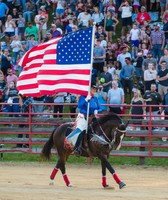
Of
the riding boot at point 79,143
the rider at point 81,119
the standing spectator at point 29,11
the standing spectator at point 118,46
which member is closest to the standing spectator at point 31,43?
the standing spectator at point 118,46

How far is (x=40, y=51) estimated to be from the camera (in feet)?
67.1

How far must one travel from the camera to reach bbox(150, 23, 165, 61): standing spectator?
31.4 meters

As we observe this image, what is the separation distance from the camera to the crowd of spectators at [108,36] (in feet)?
96.4

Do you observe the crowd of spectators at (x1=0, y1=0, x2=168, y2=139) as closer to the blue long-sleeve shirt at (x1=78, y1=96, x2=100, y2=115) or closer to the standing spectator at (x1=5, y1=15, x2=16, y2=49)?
the standing spectator at (x1=5, y1=15, x2=16, y2=49)

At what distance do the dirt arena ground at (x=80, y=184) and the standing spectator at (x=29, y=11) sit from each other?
1369cm

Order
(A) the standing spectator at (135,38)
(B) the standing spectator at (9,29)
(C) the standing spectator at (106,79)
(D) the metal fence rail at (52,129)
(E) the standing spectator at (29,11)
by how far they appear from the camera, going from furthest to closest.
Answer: (E) the standing spectator at (29,11)
(B) the standing spectator at (9,29)
(A) the standing spectator at (135,38)
(C) the standing spectator at (106,79)
(D) the metal fence rail at (52,129)

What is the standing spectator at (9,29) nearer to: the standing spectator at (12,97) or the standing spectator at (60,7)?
the standing spectator at (60,7)

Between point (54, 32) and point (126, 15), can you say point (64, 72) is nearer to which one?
point (54, 32)

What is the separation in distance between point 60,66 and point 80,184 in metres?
3.27

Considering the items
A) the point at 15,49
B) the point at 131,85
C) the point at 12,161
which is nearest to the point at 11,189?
the point at 12,161

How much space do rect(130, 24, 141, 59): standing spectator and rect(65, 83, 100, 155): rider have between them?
12448 millimetres

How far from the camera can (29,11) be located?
39.3 m

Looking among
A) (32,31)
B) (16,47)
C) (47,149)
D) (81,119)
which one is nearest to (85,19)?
(32,31)

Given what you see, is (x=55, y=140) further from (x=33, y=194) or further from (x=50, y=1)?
(x=50, y=1)
